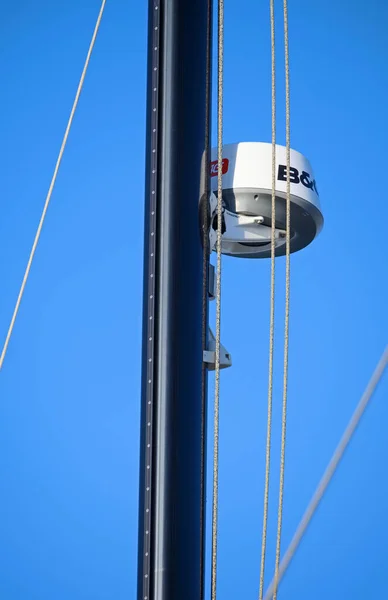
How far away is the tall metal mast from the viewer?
106 centimetres

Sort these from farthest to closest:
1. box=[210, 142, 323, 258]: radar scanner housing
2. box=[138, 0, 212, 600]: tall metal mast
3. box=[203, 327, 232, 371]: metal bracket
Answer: box=[210, 142, 323, 258]: radar scanner housing, box=[203, 327, 232, 371]: metal bracket, box=[138, 0, 212, 600]: tall metal mast

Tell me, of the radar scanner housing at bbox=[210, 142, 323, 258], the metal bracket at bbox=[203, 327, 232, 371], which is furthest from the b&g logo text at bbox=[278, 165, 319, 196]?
the metal bracket at bbox=[203, 327, 232, 371]

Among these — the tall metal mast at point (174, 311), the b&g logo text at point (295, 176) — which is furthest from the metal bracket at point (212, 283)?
the b&g logo text at point (295, 176)

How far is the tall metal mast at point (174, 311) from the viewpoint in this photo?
3.48ft

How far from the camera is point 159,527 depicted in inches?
41.4

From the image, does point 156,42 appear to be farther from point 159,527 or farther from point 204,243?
point 159,527

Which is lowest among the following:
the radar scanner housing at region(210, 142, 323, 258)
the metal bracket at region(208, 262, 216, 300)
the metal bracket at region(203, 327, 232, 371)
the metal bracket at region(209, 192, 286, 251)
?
the metal bracket at region(203, 327, 232, 371)

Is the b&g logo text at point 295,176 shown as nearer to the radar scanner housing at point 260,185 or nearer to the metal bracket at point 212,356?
the radar scanner housing at point 260,185

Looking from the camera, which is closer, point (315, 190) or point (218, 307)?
point (218, 307)

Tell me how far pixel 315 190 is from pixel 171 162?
324 millimetres

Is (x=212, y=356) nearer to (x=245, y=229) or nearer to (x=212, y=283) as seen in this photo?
(x=212, y=283)

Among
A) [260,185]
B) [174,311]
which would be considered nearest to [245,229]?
[260,185]

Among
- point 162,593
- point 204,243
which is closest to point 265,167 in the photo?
point 204,243

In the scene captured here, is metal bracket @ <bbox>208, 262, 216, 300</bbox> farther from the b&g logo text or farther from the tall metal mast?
the b&g logo text
